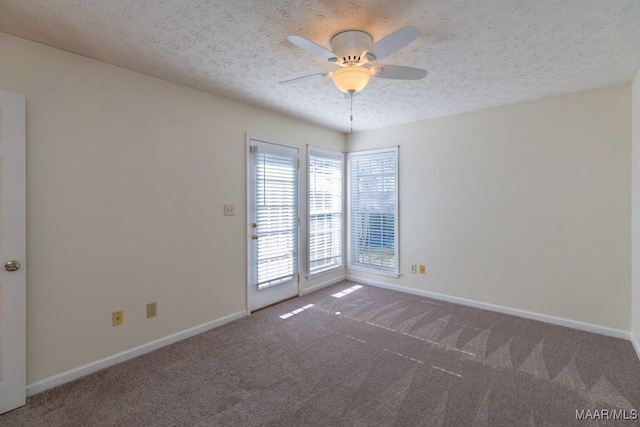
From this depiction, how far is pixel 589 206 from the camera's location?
297 cm

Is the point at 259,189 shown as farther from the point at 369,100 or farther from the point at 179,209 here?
the point at 369,100

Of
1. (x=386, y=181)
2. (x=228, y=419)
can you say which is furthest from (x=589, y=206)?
(x=228, y=419)

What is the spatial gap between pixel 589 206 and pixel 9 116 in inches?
189

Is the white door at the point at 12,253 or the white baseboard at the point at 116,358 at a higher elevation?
the white door at the point at 12,253

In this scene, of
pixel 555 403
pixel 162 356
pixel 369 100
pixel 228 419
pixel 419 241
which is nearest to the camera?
pixel 228 419

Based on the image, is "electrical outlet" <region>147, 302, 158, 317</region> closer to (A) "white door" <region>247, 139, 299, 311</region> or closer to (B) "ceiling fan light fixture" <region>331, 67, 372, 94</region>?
(A) "white door" <region>247, 139, 299, 311</region>

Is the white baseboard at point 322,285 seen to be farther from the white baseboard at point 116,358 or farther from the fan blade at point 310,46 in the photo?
the fan blade at point 310,46

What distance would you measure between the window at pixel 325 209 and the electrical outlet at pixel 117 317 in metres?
2.33

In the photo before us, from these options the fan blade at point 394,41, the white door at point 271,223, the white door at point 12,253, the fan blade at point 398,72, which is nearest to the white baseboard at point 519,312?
the white door at point 271,223

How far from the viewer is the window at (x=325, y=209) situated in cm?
431

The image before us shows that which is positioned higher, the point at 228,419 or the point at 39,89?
the point at 39,89

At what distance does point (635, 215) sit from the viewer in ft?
8.68

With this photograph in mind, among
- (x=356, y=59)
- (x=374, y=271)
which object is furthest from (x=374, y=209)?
(x=356, y=59)

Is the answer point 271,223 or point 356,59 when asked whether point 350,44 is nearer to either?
point 356,59
